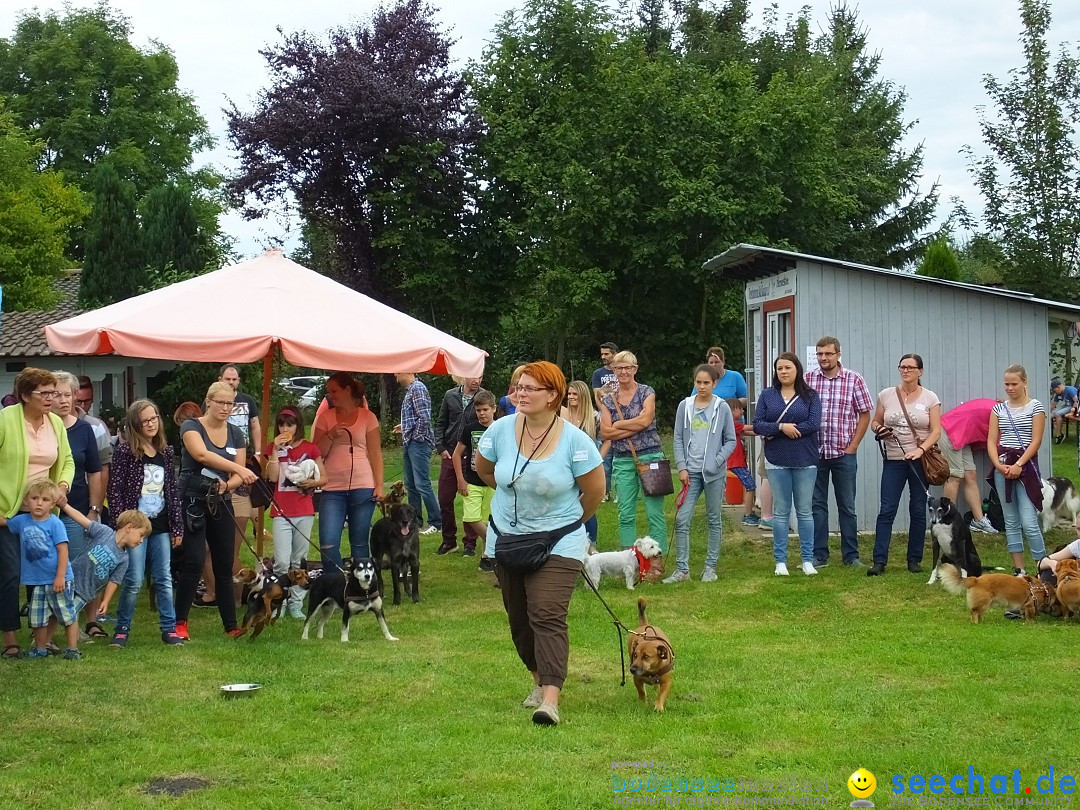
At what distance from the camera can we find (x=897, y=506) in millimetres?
11039

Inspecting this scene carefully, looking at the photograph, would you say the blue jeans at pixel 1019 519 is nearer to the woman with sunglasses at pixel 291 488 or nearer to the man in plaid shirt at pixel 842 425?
the man in plaid shirt at pixel 842 425

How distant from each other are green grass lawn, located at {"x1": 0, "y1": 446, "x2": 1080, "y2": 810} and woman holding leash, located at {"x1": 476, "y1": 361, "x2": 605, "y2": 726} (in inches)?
16.9

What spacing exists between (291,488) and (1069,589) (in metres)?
5.72

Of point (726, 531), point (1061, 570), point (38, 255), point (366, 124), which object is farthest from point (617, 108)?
point (1061, 570)

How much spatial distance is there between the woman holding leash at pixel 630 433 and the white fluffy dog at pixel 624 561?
273 mm

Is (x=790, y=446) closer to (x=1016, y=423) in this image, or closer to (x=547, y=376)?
(x=1016, y=423)

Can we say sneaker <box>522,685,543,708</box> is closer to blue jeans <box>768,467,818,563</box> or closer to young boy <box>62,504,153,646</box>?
young boy <box>62,504,153,646</box>

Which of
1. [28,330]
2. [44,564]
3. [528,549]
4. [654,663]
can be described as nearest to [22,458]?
[44,564]

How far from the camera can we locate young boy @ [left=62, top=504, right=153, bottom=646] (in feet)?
26.4

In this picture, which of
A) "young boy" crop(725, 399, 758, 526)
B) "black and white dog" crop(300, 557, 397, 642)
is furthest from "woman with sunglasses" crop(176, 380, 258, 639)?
"young boy" crop(725, 399, 758, 526)

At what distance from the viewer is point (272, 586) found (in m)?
8.51

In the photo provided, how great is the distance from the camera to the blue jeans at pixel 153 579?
8242 millimetres

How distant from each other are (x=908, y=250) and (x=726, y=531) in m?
24.6

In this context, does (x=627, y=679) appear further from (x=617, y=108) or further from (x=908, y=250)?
(x=908, y=250)
